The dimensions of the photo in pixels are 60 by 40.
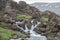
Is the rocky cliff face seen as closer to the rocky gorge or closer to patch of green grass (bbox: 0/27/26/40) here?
the rocky gorge

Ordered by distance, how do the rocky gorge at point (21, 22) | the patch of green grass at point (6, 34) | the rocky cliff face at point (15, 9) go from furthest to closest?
the rocky cliff face at point (15, 9), the rocky gorge at point (21, 22), the patch of green grass at point (6, 34)

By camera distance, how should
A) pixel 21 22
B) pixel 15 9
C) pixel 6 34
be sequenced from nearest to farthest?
pixel 6 34 < pixel 21 22 < pixel 15 9

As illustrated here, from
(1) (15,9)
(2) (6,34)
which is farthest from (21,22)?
(1) (15,9)

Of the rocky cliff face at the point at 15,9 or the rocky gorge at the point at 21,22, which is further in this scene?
the rocky cliff face at the point at 15,9

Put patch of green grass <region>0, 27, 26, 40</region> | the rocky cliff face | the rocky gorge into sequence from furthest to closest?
the rocky cliff face, the rocky gorge, patch of green grass <region>0, 27, 26, 40</region>

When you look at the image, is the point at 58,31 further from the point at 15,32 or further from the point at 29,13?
the point at 29,13

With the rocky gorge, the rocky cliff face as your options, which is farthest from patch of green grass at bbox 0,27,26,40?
the rocky cliff face

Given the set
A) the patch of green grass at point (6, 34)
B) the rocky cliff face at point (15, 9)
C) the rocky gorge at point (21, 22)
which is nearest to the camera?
the patch of green grass at point (6, 34)

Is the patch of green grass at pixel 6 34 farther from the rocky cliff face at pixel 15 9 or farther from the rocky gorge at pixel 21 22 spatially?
the rocky cliff face at pixel 15 9

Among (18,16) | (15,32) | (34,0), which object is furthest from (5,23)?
(34,0)

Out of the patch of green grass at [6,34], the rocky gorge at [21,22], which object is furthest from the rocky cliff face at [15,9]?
the patch of green grass at [6,34]

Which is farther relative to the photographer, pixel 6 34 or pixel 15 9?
pixel 15 9

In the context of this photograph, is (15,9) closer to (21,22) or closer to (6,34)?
(21,22)

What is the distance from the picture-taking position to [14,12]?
37094 mm
